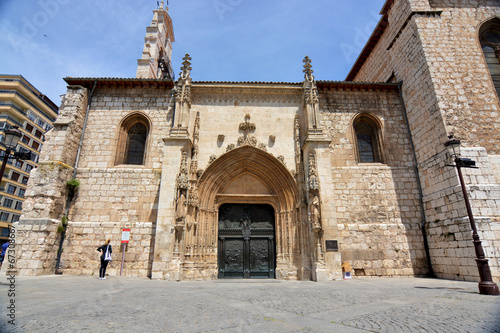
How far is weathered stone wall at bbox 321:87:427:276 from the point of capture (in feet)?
36.1

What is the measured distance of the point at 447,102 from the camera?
10.7 meters

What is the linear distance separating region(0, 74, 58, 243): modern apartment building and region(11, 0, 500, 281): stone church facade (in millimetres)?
31606

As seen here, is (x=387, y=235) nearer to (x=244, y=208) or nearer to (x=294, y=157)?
(x=294, y=157)

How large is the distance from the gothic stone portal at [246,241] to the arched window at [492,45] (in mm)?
11859

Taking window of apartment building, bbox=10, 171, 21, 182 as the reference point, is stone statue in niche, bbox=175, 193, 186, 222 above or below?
below

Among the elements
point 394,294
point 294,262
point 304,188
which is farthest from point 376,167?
point 394,294

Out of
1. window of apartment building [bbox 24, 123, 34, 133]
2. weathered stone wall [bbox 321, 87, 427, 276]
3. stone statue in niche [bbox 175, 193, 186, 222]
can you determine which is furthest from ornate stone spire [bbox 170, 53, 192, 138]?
window of apartment building [bbox 24, 123, 34, 133]

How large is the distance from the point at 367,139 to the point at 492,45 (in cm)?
698

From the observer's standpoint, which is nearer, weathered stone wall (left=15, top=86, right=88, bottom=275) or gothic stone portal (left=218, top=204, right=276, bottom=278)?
weathered stone wall (left=15, top=86, right=88, bottom=275)

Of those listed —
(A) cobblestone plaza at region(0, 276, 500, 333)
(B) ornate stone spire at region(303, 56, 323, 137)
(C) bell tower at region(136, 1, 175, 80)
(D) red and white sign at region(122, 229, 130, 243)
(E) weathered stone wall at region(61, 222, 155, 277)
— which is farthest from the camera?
(C) bell tower at region(136, 1, 175, 80)

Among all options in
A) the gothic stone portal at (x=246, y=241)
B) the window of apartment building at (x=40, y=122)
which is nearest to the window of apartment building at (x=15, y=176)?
the window of apartment building at (x=40, y=122)

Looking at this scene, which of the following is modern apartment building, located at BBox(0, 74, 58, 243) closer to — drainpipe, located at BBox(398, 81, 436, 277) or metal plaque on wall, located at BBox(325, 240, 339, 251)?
metal plaque on wall, located at BBox(325, 240, 339, 251)

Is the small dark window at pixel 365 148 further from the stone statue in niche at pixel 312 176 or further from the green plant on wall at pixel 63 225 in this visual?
the green plant on wall at pixel 63 225

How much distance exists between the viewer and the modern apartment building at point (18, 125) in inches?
1374
